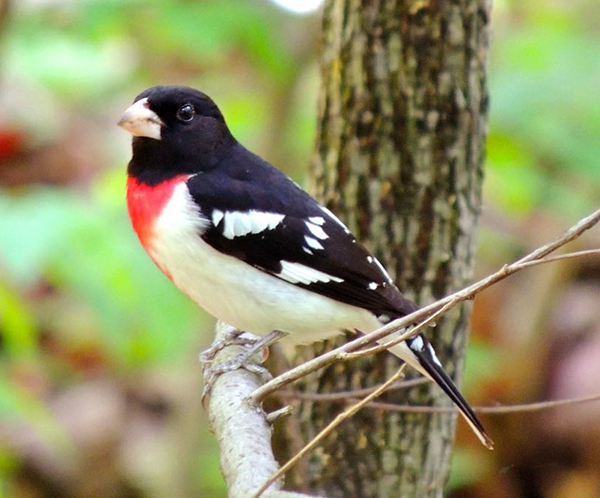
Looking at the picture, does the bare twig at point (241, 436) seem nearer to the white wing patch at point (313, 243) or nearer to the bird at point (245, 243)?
the bird at point (245, 243)

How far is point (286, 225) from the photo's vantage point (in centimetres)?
270

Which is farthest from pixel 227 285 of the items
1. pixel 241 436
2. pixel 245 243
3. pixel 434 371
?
pixel 241 436

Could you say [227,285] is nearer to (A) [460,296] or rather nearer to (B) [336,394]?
(B) [336,394]

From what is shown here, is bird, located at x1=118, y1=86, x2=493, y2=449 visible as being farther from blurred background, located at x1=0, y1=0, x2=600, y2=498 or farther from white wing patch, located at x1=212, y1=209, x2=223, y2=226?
blurred background, located at x1=0, y1=0, x2=600, y2=498

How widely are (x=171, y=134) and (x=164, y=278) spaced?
1.27 m

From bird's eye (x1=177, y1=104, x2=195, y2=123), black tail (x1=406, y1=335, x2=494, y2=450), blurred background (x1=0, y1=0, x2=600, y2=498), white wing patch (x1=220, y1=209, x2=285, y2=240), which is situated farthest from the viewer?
blurred background (x1=0, y1=0, x2=600, y2=498)

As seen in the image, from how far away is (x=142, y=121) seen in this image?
270 centimetres

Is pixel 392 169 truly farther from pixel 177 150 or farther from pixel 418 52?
pixel 177 150

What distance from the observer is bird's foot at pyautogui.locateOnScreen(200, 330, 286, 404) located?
2.55 metres

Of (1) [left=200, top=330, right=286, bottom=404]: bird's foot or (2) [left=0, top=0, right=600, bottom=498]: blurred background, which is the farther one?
(2) [left=0, top=0, right=600, bottom=498]: blurred background

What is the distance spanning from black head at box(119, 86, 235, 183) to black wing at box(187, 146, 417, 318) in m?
0.07

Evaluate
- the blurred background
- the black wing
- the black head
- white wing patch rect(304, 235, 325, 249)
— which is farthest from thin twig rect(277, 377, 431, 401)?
the blurred background

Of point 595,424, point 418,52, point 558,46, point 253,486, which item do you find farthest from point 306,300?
point 595,424

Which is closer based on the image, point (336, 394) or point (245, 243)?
point (245, 243)
